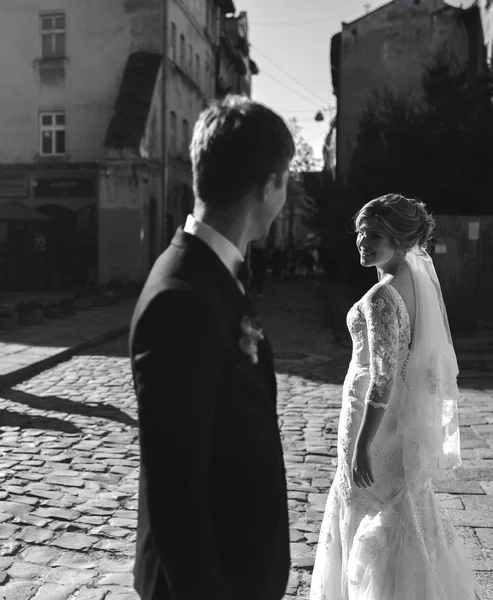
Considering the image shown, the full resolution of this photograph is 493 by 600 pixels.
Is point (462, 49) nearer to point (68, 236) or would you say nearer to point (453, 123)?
point (453, 123)

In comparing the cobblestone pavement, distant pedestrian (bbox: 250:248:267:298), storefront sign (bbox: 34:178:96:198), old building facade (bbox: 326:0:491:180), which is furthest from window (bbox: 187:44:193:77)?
the cobblestone pavement

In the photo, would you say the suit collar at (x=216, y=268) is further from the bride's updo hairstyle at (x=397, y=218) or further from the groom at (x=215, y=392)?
the bride's updo hairstyle at (x=397, y=218)

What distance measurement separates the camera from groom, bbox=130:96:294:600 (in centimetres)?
154

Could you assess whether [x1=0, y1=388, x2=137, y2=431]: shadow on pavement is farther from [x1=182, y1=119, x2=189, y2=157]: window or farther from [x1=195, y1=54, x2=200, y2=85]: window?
[x1=195, y1=54, x2=200, y2=85]: window

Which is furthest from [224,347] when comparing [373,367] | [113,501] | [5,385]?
[5,385]

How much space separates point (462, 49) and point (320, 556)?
99.1 feet

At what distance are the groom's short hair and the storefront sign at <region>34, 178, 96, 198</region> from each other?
25.5 metres

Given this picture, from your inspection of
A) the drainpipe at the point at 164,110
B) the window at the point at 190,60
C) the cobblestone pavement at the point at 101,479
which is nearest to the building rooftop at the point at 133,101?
the drainpipe at the point at 164,110

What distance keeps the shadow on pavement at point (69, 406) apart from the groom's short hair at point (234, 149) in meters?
5.66

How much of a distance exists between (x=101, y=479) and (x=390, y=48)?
29.9m

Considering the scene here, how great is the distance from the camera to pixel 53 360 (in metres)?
10.9

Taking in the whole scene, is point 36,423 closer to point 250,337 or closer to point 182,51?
point 250,337

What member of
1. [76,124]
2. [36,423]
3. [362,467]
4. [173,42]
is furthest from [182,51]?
[362,467]

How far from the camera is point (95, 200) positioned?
2641cm
